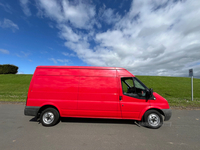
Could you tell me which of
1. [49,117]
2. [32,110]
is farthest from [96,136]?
[32,110]

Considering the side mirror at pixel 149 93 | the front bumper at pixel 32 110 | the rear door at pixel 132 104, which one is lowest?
the front bumper at pixel 32 110

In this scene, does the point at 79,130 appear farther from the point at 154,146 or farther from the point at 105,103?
the point at 154,146

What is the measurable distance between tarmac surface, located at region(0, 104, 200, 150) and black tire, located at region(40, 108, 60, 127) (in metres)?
0.18

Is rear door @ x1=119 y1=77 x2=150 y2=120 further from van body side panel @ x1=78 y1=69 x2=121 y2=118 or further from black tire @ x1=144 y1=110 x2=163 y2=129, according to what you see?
black tire @ x1=144 y1=110 x2=163 y2=129

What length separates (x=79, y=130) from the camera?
10.8 ft

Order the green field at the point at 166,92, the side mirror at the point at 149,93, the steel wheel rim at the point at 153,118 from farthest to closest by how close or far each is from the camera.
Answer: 1. the green field at the point at 166,92
2. the steel wheel rim at the point at 153,118
3. the side mirror at the point at 149,93

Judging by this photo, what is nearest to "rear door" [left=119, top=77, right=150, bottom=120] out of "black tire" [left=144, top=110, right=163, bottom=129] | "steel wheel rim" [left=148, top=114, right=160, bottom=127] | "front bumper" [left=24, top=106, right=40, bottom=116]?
"black tire" [left=144, top=110, right=163, bottom=129]

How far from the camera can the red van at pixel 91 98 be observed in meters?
3.57

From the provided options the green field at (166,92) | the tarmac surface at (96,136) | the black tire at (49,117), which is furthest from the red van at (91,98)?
the green field at (166,92)

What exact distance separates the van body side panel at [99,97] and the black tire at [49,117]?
0.92m

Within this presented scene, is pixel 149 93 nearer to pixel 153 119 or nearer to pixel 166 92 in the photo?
pixel 153 119

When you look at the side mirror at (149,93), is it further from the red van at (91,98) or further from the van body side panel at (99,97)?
the van body side panel at (99,97)

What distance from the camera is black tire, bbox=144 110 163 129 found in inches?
139

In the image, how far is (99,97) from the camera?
142 inches
